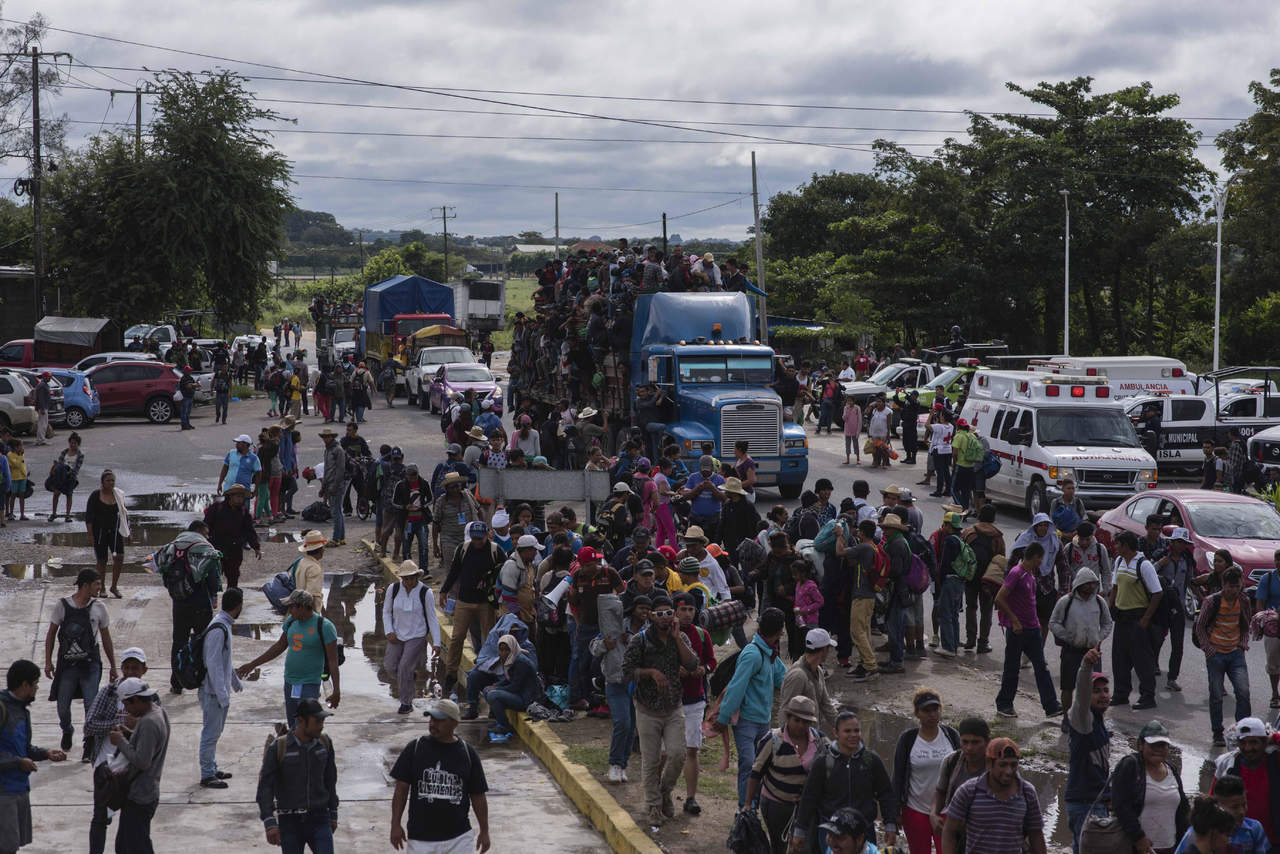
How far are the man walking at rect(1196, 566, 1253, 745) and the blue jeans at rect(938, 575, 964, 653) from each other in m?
2.81

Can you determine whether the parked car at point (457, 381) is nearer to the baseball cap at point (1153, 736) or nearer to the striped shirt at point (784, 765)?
the striped shirt at point (784, 765)

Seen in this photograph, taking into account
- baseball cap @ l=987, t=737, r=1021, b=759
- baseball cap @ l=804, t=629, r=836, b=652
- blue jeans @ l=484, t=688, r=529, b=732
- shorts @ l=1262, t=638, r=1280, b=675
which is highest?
baseball cap @ l=804, t=629, r=836, b=652

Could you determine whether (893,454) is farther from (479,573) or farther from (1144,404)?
(479,573)

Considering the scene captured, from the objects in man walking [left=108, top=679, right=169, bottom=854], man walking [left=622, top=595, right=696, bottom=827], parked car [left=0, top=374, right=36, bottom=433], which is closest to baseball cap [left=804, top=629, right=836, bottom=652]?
man walking [left=622, top=595, right=696, bottom=827]

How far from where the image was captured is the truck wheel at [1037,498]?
21.3 meters

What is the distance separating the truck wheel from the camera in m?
21.3

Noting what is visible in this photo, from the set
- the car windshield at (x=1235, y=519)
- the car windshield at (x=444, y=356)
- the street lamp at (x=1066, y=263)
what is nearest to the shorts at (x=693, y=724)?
the car windshield at (x=1235, y=519)

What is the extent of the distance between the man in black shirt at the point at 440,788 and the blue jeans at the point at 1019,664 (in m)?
5.86

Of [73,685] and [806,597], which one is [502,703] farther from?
[73,685]

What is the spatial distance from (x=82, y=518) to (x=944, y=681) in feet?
51.5

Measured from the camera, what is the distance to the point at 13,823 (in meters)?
7.80

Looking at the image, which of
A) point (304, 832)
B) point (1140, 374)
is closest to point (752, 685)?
point (304, 832)

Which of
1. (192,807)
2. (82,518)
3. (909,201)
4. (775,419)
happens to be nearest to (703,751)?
(192,807)

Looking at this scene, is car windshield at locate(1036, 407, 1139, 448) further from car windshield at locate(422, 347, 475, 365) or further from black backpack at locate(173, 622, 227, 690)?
car windshield at locate(422, 347, 475, 365)
